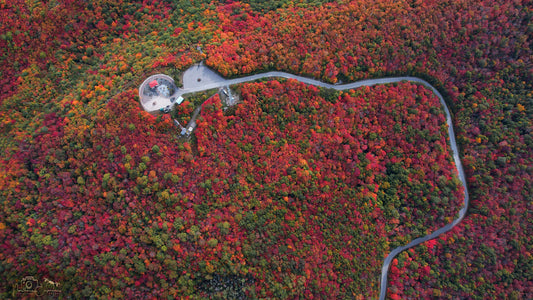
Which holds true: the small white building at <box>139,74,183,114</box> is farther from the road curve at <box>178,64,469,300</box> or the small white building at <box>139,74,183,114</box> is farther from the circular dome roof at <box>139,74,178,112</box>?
the road curve at <box>178,64,469,300</box>

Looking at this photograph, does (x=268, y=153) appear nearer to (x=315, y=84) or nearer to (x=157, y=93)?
(x=315, y=84)

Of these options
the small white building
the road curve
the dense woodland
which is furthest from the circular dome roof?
the road curve

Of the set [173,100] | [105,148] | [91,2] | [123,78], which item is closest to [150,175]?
[105,148]

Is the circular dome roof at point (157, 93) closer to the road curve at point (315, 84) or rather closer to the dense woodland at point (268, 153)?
the dense woodland at point (268, 153)

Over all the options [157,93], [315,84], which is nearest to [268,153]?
[315,84]

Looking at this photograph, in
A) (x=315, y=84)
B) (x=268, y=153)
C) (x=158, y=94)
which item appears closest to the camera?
(x=268, y=153)

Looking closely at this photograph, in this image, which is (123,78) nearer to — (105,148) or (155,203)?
(105,148)

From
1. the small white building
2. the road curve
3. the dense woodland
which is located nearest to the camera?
the dense woodland
